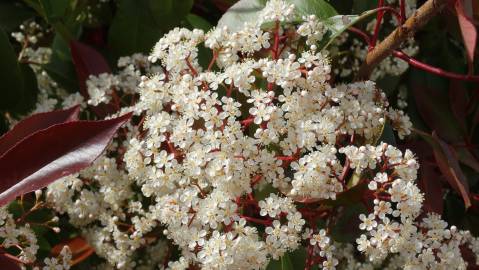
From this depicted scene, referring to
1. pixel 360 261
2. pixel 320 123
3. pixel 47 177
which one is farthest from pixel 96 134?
pixel 360 261

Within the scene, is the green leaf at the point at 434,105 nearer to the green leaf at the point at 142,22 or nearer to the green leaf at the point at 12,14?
the green leaf at the point at 142,22

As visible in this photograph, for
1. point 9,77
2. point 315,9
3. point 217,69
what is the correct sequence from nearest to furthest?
point 315,9 → point 217,69 → point 9,77

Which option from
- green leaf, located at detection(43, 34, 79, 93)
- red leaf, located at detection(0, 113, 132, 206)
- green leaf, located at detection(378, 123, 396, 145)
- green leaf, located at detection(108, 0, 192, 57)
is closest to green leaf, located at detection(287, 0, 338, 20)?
green leaf, located at detection(378, 123, 396, 145)

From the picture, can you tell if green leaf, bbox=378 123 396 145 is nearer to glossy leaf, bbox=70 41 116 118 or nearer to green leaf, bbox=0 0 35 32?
glossy leaf, bbox=70 41 116 118

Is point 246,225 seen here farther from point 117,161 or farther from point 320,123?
point 117,161

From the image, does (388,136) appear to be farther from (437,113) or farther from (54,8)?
(54,8)

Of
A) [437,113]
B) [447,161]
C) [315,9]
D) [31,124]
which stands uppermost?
[315,9]

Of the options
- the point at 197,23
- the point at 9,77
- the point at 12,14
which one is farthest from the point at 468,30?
the point at 12,14
